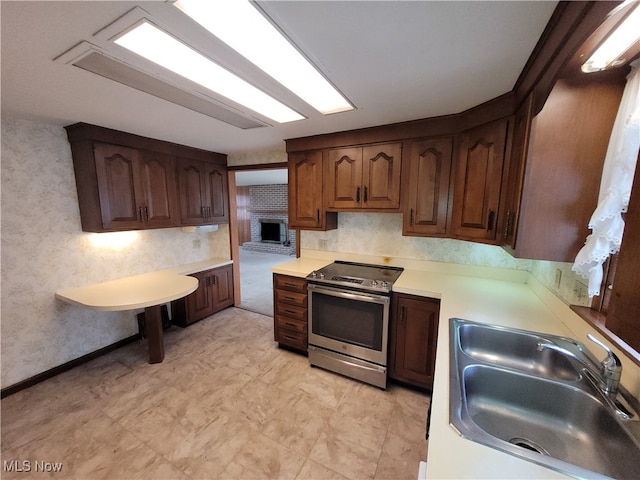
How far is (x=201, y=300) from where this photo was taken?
3.48m

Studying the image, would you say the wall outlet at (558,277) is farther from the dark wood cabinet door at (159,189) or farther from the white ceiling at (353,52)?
the dark wood cabinet door at (159,189)

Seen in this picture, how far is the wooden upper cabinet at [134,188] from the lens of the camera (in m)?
2.38

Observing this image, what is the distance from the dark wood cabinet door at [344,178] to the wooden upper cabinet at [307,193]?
0.11 metres

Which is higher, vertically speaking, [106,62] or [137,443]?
[106,62]

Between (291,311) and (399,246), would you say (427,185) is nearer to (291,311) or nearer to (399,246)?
(399,246)

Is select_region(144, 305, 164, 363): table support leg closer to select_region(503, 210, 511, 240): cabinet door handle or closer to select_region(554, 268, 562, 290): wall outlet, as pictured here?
select_region(503, 210, 511, 240): cabinet door handle

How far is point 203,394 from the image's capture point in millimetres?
2186

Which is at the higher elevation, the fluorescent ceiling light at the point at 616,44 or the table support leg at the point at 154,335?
the fluorescent ceiling light at the point at 616,44

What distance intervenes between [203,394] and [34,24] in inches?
98.0

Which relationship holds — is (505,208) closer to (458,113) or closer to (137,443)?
(458,113)

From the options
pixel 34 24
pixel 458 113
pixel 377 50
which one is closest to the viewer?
pixel 34 24

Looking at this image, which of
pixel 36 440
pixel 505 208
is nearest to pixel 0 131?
pixel 36 440

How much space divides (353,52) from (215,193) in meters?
2.82

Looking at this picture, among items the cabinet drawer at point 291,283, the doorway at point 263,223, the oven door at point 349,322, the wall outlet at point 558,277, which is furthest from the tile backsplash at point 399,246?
the doorway at point 263,223
